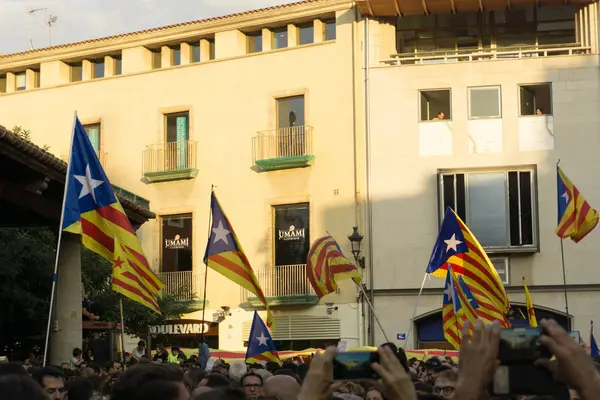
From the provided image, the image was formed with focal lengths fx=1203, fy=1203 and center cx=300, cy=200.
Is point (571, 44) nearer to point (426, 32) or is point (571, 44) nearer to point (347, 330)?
point (426, 32)

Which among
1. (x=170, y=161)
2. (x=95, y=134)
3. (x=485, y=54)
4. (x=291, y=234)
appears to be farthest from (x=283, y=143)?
(x=95, y=134)

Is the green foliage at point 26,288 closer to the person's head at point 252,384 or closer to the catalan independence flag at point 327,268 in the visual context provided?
the catalan independence flag at point 327,268

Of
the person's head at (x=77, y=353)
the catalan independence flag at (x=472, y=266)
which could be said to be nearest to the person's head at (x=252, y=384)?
the person's head at (x=77, y=353)

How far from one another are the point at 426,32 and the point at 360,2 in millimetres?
2394

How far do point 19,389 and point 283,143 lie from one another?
29.4 meters

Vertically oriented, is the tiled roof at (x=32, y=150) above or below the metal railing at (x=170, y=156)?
below

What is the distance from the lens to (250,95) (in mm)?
33719

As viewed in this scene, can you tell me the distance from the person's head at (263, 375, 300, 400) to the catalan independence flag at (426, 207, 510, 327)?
1031 centimetres

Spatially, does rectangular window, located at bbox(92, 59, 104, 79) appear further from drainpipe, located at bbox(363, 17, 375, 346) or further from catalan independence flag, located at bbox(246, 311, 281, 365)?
catalan independence flag, located at bbox(246, 311, 281, 365)

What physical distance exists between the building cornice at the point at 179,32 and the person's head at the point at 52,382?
80.0 ft

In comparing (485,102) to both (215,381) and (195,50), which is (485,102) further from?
(215,381)

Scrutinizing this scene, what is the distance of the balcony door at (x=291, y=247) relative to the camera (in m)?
32.2

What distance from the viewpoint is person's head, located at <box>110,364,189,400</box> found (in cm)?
415

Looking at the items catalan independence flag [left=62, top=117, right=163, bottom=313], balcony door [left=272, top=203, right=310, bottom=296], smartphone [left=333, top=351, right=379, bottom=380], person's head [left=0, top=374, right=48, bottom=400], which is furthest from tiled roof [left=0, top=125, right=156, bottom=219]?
balcony door [left=272, top=203, right=310, bottom=296]
